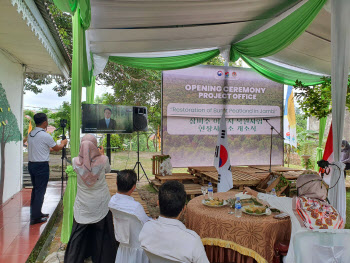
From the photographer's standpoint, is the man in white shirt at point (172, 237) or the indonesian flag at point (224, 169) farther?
the indonesian flag at point (224, 169)

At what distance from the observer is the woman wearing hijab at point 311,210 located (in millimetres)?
2201

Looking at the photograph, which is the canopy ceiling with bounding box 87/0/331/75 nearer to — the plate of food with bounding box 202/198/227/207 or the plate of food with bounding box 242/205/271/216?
the plate of food with bounding box 202/198/227/207

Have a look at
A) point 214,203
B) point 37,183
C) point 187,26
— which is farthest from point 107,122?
point 214,203

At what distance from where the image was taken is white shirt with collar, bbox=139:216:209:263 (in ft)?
4.47

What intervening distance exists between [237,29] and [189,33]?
0.92 metres

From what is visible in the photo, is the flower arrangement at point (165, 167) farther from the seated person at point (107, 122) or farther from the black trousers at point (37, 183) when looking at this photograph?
the black trousers at point (37, 183)

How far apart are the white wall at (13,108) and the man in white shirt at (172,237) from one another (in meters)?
4.34

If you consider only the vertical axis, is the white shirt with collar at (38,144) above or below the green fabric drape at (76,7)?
below

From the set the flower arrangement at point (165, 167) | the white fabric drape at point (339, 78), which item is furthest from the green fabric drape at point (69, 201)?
the flower arrangement at point (165, 167)

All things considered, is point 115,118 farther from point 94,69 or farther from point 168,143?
point 168,143

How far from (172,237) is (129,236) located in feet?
2.20

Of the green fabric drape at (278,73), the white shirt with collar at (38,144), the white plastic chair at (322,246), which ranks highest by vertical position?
the green fabric drape at (278,73)

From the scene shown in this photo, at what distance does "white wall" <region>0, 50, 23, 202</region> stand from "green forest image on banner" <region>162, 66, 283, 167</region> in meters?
3.34

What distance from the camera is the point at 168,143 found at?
7332mm
